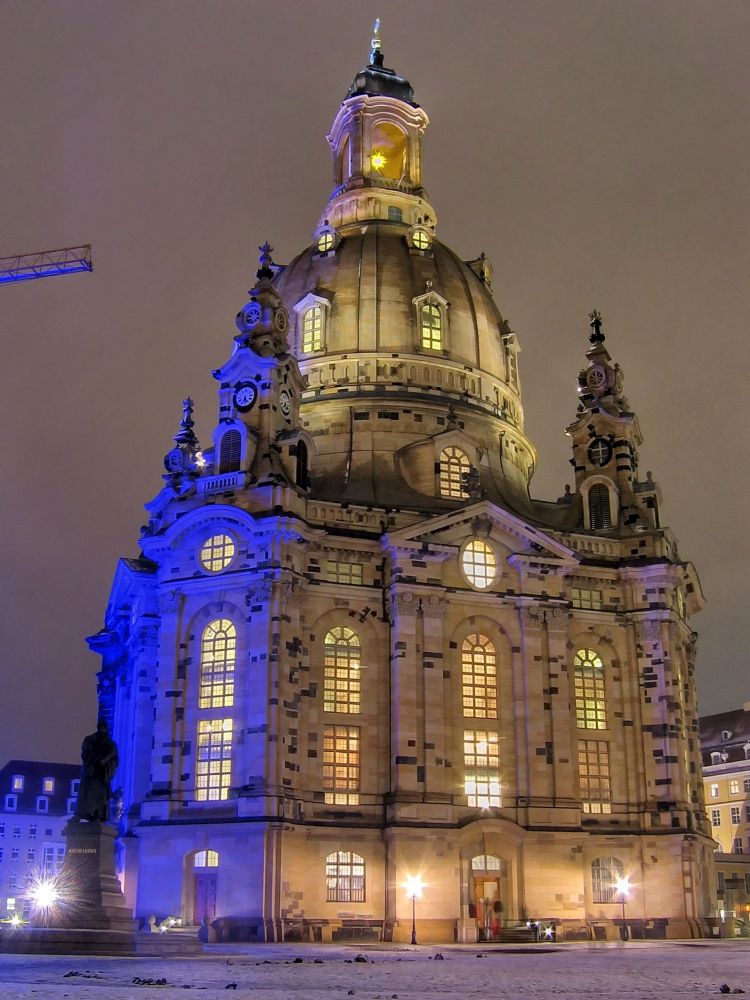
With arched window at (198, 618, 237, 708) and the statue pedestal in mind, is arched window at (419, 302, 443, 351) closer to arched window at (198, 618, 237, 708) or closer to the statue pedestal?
arched window at (198, 618, 237, 708)

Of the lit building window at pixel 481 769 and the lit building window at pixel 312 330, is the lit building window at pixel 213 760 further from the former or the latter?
the lit building window at pixel 312 330

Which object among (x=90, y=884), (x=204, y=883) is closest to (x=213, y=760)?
(x=204, y=883)

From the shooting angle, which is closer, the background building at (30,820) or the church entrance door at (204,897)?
the church entrance door at (204,897)

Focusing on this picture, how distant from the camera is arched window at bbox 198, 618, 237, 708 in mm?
62531

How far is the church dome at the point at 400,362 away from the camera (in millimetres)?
72312

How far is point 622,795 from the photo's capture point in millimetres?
67750

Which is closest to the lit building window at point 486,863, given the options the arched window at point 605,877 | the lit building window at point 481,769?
the lit building window at point 481,769

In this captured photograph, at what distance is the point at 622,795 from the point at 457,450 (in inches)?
841

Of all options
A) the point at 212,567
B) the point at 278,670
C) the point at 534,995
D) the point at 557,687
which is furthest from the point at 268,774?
the point at 534,995

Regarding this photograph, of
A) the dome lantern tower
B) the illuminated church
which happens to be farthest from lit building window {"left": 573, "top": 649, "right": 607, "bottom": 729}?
the dome lantern tower

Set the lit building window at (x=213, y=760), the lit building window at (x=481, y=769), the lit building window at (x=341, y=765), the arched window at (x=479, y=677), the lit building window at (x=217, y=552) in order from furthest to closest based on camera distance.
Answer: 1. the arched window at (x=479, y=677)
2. the lit building window at (x=217, y=552)
3. the lit building window at (x=481, y=769)
4. the lit building window at (x=341, y=765)
5. the lit building window at (x=213, y=760)

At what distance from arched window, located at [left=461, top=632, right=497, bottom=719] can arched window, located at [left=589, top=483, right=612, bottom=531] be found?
1334 cm

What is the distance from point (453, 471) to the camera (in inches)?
2847

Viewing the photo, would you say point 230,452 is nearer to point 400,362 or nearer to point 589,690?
point 400,362
